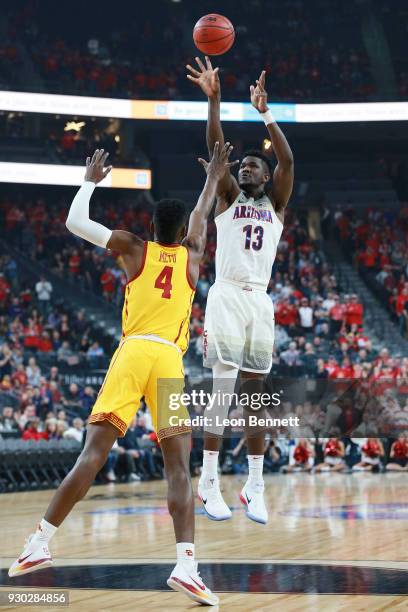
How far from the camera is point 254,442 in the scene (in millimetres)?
7508

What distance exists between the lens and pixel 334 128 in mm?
28406

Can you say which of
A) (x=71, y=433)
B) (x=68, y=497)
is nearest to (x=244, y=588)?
(x=68, y=497)

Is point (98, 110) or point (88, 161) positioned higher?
point (98, 110)

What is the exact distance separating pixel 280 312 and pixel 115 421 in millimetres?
16926

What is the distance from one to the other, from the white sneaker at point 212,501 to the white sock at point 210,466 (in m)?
0.02

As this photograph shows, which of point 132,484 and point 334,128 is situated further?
point 334,128

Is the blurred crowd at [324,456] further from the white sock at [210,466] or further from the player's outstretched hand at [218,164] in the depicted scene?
the player's outstretched hand at [218,164]

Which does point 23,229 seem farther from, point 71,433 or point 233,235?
point 233,235

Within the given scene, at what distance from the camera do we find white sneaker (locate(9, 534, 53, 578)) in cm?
610

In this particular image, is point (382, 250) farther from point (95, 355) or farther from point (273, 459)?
point (95, 355)

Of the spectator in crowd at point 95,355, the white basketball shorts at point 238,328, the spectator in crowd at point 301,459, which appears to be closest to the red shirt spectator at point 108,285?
the spectator in crowd at point 95,355

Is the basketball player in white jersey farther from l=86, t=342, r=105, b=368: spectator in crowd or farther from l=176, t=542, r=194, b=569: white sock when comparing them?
l=86, t=342, r=105, b=368: spectator in crowd

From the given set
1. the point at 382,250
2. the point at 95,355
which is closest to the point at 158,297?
the point at 95,355

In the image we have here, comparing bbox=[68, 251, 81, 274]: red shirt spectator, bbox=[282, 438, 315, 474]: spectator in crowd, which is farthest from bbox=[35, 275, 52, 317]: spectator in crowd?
bbox=[282, 438, 315, 474]: spectator in crowd
